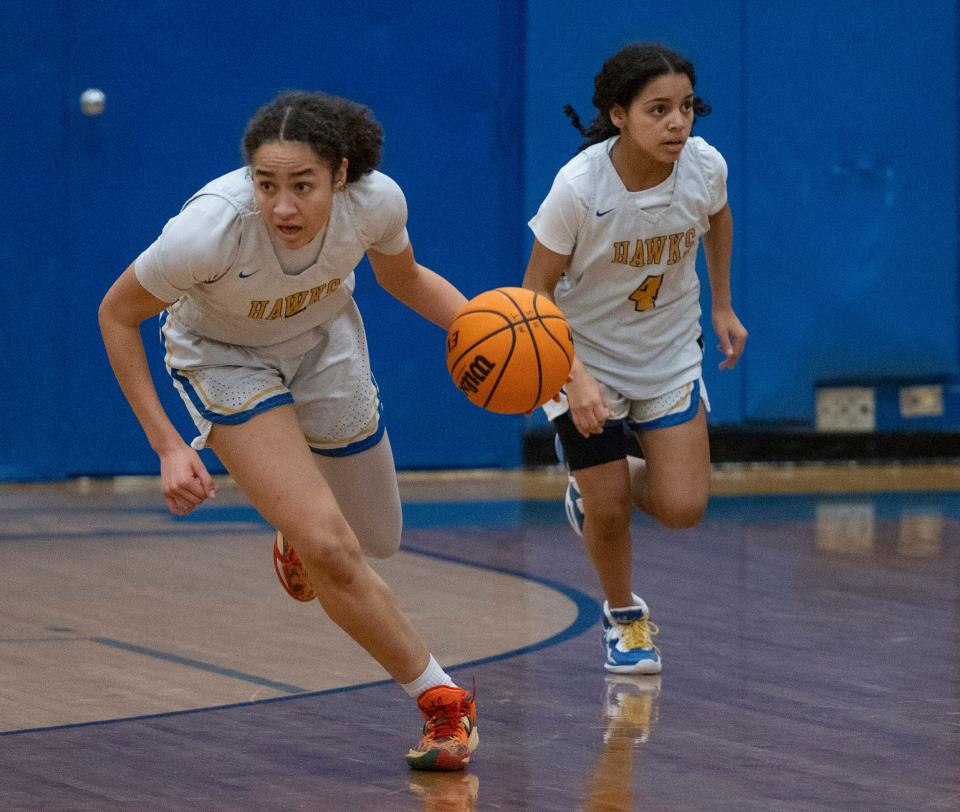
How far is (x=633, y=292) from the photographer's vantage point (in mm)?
5039

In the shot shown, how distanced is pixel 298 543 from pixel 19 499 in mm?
4886

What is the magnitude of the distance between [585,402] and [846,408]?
228 inches

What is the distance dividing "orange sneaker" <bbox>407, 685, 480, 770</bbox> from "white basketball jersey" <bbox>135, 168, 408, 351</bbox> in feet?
2.93

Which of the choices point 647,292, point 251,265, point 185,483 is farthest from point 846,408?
point 185,483

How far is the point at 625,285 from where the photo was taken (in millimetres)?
5031

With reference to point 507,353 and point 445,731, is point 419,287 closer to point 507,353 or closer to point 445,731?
point 507,353

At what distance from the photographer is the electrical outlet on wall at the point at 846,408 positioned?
10016mm

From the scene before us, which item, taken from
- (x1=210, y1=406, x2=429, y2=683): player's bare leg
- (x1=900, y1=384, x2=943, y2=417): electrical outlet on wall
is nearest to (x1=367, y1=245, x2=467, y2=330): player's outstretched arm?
(x1=210, y1=406, x2=429, y2=683): player's bare leg

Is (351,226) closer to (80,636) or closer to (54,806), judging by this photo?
(54,806)

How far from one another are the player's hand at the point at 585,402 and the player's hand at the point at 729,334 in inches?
27.7

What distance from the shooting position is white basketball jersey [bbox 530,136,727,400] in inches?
193

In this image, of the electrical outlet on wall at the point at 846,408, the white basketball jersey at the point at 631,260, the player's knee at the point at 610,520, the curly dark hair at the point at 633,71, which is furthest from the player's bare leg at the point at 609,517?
the electrical outlet on wall at the point at 846,408

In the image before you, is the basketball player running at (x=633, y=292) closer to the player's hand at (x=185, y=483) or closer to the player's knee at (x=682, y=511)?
the player's knee at (x=682, y=511)

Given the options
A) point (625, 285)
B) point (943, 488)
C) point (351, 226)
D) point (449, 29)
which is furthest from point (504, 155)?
point (351, 226)
